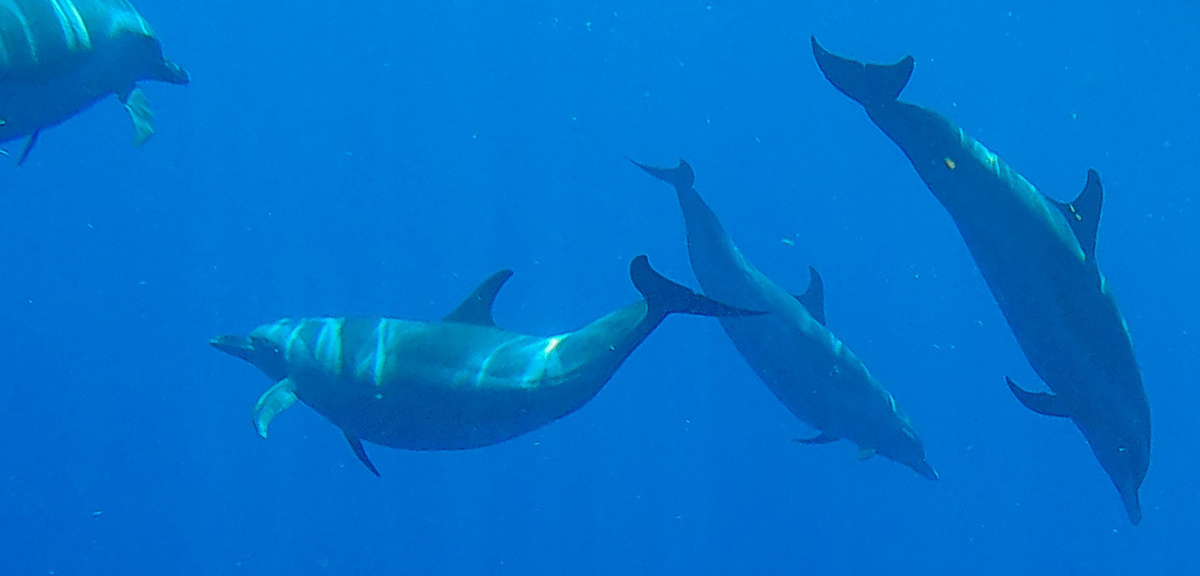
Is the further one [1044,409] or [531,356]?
[1044,409]

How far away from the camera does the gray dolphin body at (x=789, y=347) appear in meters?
6.47

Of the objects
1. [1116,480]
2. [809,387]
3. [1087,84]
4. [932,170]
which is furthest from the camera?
[1087,84]

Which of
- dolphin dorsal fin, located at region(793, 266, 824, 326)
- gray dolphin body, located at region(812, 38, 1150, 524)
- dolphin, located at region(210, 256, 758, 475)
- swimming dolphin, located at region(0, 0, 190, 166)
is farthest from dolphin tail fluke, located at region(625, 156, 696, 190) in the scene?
swimming dolphin, located at region(0, 0, 190, 166)

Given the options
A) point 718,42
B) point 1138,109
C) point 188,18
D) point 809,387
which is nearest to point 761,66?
point 718,42

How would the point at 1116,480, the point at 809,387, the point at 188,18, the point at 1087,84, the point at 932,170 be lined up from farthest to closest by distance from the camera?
1. the point at 1087,84
2. the point at 188,18
3. the point at 809,387
4. the point at 1116,480
5. the point at 932,170

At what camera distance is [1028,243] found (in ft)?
15.9

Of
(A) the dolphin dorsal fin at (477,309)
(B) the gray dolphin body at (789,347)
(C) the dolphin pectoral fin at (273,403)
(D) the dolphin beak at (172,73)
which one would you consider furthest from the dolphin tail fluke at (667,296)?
(D) the dolphin beak at (172,73)

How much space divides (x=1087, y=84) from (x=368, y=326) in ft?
95.9

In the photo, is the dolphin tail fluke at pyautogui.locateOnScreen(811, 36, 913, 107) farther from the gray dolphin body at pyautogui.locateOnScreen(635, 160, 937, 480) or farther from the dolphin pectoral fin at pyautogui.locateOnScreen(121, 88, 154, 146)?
the dolphin pectoral fin at pyautogui.locateOnScreen(121, 88, 154, 146)

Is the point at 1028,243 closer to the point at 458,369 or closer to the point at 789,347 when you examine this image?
the point at 789,347

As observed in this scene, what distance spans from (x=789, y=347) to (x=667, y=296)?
7.07ft

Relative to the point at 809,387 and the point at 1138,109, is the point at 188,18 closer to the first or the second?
the point at 809,387

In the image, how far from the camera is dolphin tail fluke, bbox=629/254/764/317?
180 inches

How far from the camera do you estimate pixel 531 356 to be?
5059 mm
